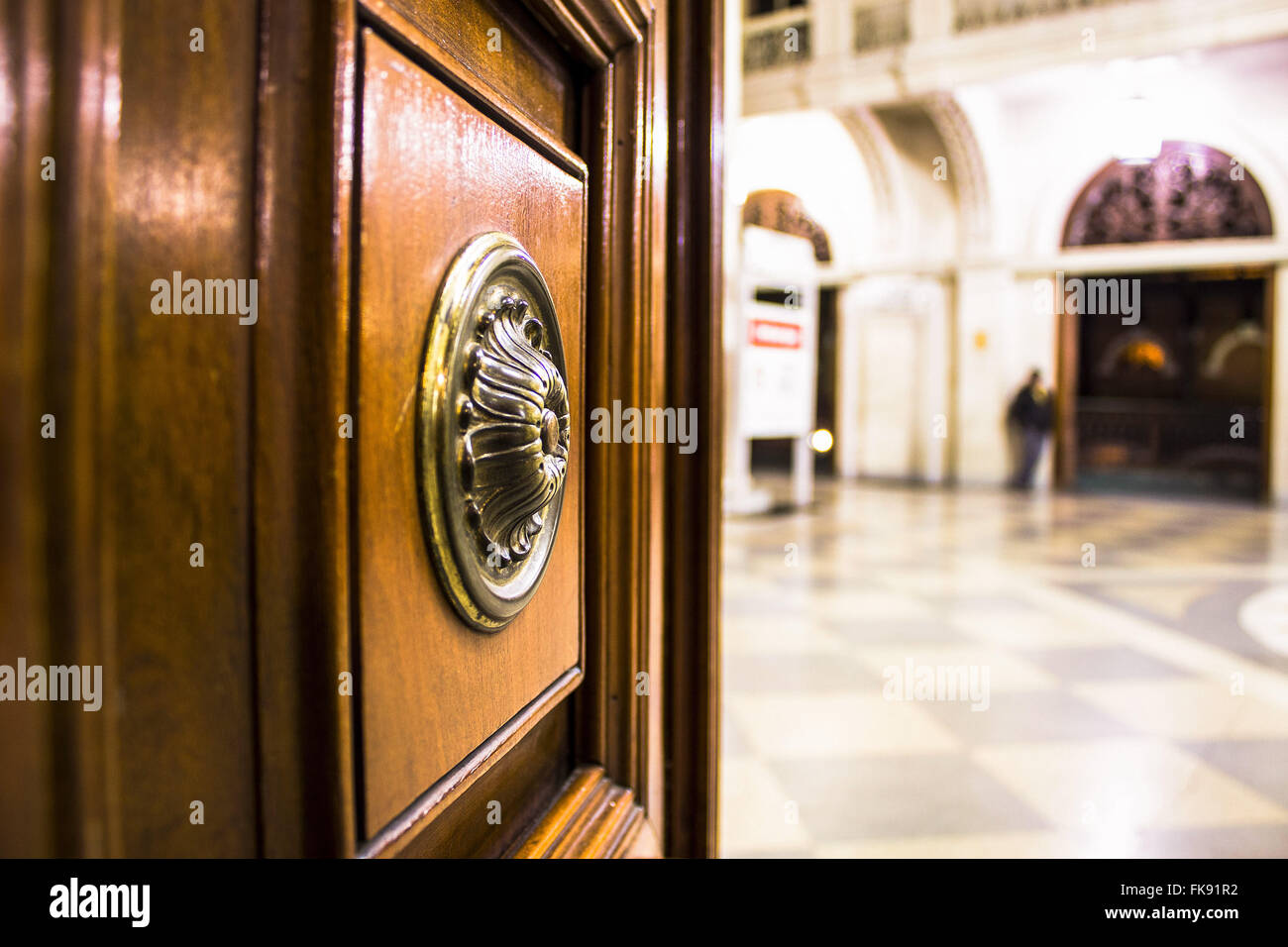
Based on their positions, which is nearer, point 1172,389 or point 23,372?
point 23,372

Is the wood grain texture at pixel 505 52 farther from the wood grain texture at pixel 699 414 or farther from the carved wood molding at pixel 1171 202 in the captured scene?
the carved wood molding at pixel 1171 202

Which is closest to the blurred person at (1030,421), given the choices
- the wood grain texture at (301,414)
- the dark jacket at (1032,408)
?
the dark jacket at (1032,408)

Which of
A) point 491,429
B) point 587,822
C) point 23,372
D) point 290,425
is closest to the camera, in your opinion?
point 23,372

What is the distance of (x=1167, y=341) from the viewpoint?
1580cm

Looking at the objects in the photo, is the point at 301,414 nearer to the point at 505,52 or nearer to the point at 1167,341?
the point at 505,52

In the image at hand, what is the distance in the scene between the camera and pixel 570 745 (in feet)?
2.86

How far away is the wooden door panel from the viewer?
0.45 metres

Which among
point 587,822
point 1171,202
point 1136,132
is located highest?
point 1136,132

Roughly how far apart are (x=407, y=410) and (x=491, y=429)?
0.08m

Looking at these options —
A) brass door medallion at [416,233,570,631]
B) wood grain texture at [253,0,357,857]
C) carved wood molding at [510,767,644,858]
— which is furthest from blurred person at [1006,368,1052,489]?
wood grain texture at [253,0,357,857]

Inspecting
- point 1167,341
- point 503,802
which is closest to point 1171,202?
point 1167,341

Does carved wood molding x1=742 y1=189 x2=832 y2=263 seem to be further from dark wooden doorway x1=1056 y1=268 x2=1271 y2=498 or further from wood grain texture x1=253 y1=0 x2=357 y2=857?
wood grain texture x1=253 y1=0 x2=357 y2=857
